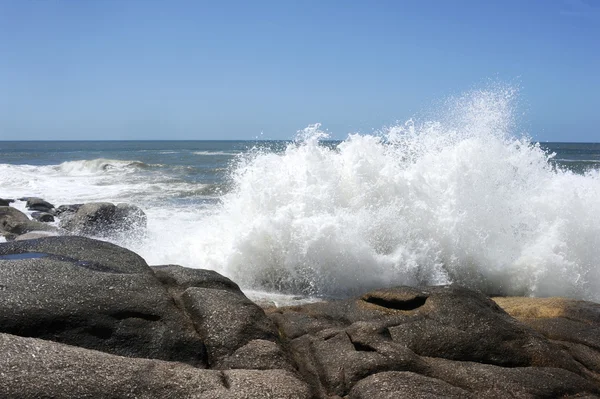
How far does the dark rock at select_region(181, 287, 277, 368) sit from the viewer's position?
434 centimetres

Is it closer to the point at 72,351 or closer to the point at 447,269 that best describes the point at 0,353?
the point at 72,351

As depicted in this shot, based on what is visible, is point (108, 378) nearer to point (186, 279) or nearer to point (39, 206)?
point (186, 279)

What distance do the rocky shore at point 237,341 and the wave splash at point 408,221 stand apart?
9.92 feet

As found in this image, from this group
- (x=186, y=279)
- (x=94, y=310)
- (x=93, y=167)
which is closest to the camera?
(x=94, y=310)

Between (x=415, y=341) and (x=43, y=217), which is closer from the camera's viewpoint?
(x=415, y=341)

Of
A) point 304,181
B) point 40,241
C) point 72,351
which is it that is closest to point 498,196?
point 304,181

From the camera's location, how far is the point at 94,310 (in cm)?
433

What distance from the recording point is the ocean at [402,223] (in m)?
8.61

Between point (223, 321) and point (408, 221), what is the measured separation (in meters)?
5.48

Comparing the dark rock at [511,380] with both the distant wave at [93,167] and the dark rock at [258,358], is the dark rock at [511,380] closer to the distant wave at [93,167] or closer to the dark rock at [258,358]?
the dark rock at [258,358]

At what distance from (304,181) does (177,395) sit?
7044 millimetres

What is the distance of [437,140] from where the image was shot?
37.8 ft

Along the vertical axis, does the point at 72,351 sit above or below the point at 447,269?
above

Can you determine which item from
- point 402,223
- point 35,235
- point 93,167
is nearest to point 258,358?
point 402,223
